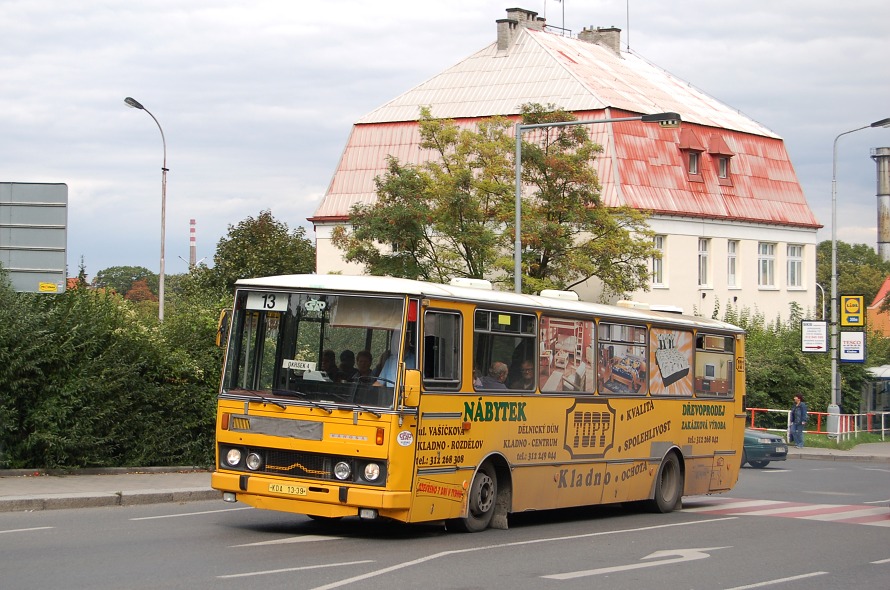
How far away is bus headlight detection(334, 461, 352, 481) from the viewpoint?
13.4 metres

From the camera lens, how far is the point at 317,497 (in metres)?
13.4

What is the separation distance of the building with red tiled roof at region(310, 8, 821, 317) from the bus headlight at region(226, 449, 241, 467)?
39.4m

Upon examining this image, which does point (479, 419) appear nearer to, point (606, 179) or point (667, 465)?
point (667, 465)

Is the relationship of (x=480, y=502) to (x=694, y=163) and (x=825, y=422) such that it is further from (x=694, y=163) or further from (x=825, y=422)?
(x=694, y=163)

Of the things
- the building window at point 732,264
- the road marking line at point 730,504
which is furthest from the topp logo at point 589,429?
the building window at point 732,264

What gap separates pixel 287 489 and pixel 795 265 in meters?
54.3

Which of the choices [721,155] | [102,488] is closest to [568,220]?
[721,155]

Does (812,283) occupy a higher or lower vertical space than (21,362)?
higher

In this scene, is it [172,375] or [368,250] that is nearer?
[172,375]

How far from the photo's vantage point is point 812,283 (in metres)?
65.4

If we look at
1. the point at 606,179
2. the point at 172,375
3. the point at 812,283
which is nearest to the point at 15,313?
the point at 172,375

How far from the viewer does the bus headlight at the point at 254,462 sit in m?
13.9

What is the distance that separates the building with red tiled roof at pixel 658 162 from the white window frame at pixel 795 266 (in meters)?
0.09

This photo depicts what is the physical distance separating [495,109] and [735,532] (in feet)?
141
